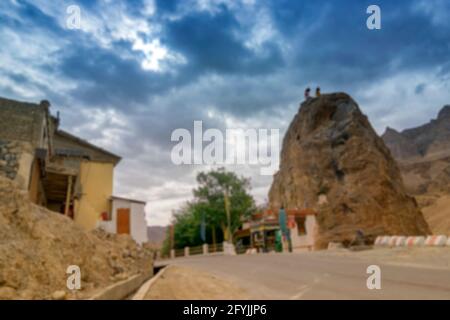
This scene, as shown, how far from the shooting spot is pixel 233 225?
48531 millimetres

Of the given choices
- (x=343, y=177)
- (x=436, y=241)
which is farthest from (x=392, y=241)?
(x=343, y=177)

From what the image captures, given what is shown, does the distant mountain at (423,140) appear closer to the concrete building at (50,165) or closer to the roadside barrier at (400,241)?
the roadside barrier at (400,241)

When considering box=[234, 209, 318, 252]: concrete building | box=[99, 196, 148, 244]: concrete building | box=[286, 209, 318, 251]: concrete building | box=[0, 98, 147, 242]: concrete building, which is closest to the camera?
box=[0, 98, 147, 242]: concrete building

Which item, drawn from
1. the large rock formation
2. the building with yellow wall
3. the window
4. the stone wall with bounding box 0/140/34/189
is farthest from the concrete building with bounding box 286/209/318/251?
the stone wall with bounding box 0/140/34/189

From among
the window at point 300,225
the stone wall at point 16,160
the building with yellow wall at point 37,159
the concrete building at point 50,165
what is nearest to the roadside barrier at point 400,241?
the concrete building at point 50,165

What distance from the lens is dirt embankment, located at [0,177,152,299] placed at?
5.69 metres

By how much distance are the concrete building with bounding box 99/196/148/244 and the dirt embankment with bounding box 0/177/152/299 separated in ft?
58.0

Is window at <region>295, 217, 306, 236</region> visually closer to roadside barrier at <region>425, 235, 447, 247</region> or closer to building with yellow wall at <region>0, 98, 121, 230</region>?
building with yellow wall at <region>0, 98, 121, 230</region>

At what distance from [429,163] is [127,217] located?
8356 cm

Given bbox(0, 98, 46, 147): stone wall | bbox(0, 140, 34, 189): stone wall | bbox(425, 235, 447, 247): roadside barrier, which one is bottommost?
bbox(425, 235, 447, 247): roadside barrier

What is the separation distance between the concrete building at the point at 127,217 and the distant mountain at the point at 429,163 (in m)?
43.1

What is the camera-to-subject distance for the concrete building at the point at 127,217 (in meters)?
27.6

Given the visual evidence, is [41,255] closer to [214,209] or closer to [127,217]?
[127,217]

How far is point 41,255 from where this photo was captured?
268 inches
